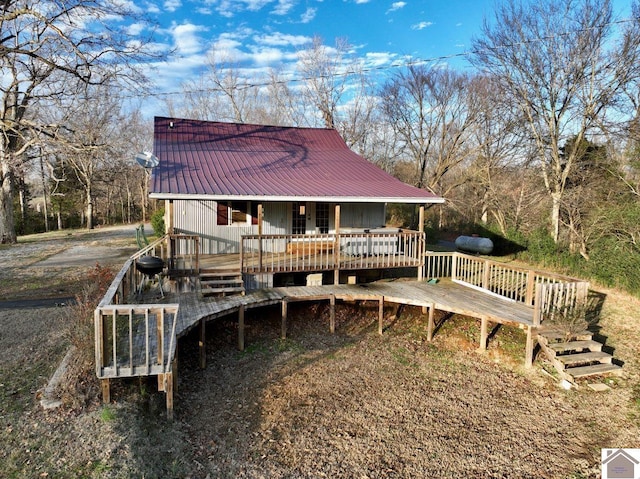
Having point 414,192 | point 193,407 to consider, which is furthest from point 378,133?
point 193,407

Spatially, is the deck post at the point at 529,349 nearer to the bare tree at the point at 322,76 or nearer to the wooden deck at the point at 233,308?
the wooden deck at the point at 233,308

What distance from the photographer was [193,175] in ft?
35.7

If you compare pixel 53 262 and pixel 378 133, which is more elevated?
pixel 378 133

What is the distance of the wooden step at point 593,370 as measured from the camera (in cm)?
719

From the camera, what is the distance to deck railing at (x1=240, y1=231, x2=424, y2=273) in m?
10.2

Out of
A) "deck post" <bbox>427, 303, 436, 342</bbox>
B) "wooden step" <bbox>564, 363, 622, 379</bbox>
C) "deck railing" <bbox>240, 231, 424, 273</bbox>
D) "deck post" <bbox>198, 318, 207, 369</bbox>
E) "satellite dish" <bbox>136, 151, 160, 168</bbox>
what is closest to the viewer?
"wooden step" <bbox>564, 363, 622, 379</bbox>

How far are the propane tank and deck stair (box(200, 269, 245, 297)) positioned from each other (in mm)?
12231

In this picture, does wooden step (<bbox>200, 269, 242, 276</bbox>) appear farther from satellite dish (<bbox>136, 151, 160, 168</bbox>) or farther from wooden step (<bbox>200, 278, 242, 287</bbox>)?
satellite dish (<bbox>136, 151, 160, 168</bbox>)

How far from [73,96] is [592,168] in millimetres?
22136

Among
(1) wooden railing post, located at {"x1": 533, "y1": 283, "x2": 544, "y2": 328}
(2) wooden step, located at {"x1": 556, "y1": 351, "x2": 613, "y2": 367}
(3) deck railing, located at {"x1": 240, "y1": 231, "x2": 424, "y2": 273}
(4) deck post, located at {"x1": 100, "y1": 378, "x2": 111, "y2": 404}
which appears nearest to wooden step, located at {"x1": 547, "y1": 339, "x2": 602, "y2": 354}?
(2) wooden step, located at {"x1": 556, "y1": 351, "x2": 613, "y2": 367}

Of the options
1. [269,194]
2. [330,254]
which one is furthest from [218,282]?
[330,254]

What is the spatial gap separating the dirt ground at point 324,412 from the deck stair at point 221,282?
0.92 m

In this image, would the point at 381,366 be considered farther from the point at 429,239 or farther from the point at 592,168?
the point at 429,239

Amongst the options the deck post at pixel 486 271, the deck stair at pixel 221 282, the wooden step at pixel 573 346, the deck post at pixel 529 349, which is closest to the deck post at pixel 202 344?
the deck stair at pixel 221 282
